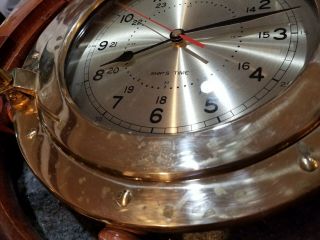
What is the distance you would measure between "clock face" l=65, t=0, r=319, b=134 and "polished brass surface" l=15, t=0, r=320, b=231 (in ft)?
0.12

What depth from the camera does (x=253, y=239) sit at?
805mm

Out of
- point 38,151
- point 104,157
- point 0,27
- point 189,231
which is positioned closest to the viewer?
point 189,231

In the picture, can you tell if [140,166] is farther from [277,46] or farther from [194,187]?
[277,46]

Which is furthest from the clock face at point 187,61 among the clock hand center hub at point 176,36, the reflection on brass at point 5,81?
the reflection on brass at point 5,81

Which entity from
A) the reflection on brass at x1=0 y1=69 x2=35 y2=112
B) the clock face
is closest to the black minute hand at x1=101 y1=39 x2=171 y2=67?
the clock face

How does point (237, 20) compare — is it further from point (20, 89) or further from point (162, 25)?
point (20, 89)

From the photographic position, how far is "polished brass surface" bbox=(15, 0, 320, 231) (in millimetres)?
696

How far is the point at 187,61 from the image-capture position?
92 cm

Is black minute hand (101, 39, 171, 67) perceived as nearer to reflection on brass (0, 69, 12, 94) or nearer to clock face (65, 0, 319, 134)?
clock face (65, 0, 319, 134)

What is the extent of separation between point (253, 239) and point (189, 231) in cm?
16

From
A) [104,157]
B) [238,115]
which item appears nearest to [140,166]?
[104,157]

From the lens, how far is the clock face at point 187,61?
818 mm

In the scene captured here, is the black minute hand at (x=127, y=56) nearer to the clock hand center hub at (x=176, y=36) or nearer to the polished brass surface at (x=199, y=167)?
the clock hand center hub at (x=176, y=36)

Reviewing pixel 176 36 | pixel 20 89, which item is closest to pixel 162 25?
pixel 176 36
